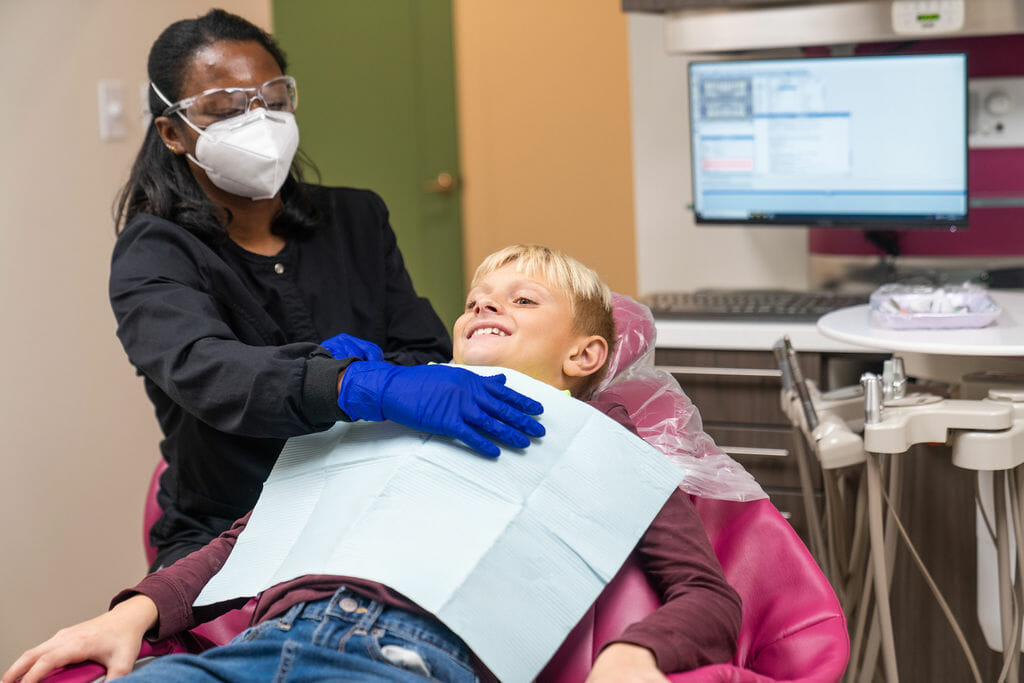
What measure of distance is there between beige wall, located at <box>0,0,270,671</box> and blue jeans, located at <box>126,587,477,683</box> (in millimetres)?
1448

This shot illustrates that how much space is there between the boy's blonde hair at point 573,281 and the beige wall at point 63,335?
1.37 metres

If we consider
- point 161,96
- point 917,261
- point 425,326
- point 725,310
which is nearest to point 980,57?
point 917,261

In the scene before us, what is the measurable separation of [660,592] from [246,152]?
2.93ft

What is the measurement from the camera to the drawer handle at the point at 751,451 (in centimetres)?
262

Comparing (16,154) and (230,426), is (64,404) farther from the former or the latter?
(230,426)

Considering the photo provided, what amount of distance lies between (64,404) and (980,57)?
7.67 ft

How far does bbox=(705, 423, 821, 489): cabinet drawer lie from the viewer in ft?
8.59

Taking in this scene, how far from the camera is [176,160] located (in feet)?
5.72

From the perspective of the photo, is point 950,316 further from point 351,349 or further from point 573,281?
point 351,349

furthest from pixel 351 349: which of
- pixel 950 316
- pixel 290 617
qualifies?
pixel 950 316

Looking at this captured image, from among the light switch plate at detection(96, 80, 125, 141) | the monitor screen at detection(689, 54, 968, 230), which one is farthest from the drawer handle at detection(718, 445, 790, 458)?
the light switch plate at detection(96, 80, 125, 141)

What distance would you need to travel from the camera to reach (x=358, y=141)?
4285 millimetres

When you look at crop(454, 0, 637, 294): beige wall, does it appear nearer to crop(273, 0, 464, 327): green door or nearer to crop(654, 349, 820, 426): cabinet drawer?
crop(273, 0, 464, 327): green door

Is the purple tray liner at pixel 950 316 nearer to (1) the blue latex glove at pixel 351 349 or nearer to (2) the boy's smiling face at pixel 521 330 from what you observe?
(2) the boy's smiling face at pixel 521 330
